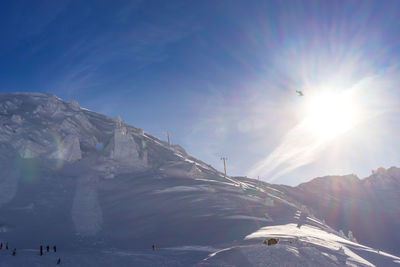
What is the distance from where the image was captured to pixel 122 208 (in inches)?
2776

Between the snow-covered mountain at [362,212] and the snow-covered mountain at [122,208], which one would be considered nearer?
the snow-covered mountain at [122,208]

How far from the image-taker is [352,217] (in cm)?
14688

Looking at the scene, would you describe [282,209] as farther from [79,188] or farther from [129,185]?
[79,188]

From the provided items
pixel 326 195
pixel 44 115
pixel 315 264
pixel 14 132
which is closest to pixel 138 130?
pixel 44 115

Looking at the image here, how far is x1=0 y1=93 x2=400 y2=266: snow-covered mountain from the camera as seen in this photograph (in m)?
37.6

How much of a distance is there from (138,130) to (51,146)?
38392 millimetres

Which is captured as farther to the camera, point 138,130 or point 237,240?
point 138,130

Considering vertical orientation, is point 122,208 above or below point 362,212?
above

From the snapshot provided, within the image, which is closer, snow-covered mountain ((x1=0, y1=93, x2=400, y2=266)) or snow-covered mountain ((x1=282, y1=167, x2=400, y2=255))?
snow-covered mountain ((x1=0, y1=93, x2=400, y2=266))

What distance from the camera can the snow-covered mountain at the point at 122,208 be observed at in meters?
37.6

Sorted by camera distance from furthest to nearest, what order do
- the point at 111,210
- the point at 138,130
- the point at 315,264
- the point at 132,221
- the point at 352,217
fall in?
the point at 352,217 < the point at 138,130 < the point at 111,210 < the point at 132,221 < the point at 315,264

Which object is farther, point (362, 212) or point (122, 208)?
point (362, 212)

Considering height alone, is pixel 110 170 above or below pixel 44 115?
below

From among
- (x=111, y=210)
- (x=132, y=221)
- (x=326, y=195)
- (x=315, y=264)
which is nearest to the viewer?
(x=315, y=264)
